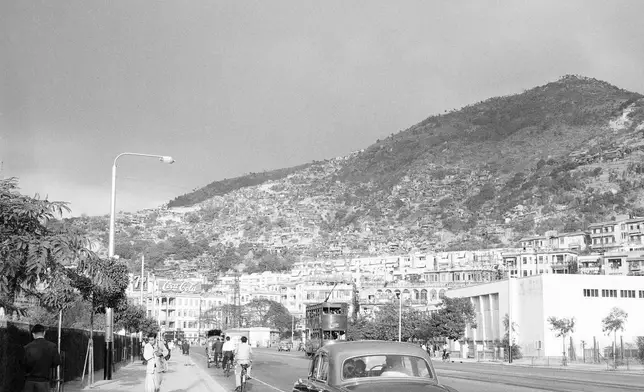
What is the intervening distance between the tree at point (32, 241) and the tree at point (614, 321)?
73.7m

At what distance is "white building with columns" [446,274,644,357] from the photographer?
8469 centimetres

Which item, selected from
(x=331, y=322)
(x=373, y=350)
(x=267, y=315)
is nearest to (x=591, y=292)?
(x=331, y=322)

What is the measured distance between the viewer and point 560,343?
8450cm

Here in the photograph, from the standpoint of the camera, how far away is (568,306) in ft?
281

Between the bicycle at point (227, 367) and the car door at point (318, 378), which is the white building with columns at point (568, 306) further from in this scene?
the car door at point (318, 378)

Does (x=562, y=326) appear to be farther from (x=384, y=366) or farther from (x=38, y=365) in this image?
(x=38, y=365)

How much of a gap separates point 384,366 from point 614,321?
7478 cm

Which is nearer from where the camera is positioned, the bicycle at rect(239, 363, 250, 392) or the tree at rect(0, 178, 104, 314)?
the tree at rect(0, 178, 104, 314)

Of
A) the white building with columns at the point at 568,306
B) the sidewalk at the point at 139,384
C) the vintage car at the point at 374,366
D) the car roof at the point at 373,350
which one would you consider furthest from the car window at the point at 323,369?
the white building with columns at the point at 568,306

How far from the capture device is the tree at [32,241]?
13797mm

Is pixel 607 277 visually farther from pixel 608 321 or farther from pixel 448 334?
pixel 448 334

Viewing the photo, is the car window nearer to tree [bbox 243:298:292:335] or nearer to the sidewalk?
the sidewalk

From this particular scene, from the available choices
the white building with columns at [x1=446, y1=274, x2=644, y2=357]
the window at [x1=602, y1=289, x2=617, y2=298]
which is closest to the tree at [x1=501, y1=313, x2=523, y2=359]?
the white building with columns at [x1=446, y1=274, x2=644, y2=357]

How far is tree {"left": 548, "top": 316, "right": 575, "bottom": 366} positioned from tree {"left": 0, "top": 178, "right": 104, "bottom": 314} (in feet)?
237
